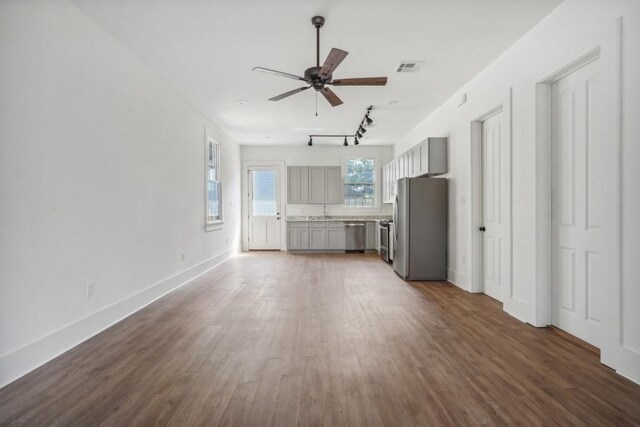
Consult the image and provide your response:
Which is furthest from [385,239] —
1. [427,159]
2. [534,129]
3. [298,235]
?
[534,129]

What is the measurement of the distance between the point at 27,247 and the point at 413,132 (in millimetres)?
6317

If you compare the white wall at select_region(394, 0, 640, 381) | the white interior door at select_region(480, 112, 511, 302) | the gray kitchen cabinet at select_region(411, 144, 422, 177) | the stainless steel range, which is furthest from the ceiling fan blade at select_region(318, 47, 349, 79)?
the stainless steel range

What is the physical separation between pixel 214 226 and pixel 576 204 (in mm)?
5441

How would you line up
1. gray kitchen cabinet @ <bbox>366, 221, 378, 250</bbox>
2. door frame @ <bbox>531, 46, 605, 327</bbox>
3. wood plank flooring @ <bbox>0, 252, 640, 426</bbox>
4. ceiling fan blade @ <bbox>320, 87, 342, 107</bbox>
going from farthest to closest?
gray kitchen cabinet @ <bbox>366, 221, 378, 250</bbox>
ceiling fan blade @ <bbox>320, 87, 342, 107</bbox>
door frame @ <bbox>531, 46, 605, 327</bbox>
wood plank flooring @ <bbox>0, 252, 640, 426</bbox>

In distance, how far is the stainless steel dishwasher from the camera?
27.6 ft

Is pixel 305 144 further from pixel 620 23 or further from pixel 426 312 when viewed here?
pixel 620 23

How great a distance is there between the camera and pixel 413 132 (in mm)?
6949

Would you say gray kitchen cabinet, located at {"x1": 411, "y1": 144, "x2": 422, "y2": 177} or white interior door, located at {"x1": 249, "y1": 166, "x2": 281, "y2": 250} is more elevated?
gray kitchen cabinet, located at {"x1": 411, "y1": 144, "x2": 422, "y2": 177}

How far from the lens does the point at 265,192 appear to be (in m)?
8.87

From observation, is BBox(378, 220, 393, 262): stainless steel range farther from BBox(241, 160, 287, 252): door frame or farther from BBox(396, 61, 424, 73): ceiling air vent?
BBox(396, 61, 424, 73): ceiling air vent

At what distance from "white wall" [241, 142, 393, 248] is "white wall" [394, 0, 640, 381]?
3351mm

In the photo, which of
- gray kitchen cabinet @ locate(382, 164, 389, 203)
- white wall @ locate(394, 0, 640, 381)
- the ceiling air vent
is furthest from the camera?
gray kitchen cabinet @ locate(382, 164, 389, 203)

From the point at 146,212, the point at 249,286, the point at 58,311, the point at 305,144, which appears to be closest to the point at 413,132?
the point at 305,144

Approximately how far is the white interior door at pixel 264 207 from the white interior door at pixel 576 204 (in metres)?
6.61
